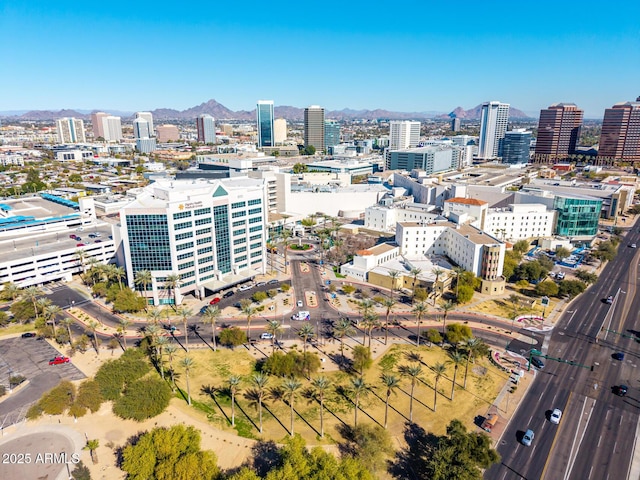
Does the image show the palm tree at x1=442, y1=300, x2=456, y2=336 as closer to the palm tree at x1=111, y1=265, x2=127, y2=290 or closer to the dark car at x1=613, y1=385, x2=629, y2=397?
the dark car at x1=613, y1=385, x2=629, y2=397

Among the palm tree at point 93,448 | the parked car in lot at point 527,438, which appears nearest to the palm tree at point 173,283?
the palm tree at point 93,448

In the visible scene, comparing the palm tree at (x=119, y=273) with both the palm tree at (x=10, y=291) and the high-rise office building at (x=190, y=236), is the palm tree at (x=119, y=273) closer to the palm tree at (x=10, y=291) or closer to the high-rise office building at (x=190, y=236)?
the high-rise office building at (x=190, y=236)

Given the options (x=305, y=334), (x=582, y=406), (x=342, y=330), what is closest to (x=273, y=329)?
(x=305, y=334)

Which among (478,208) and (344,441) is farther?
(478,208)

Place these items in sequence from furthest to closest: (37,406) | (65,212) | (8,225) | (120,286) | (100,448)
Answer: (65,212) < (8,225) < (120,286) < (37,406) < (100,448)

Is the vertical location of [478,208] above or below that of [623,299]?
above

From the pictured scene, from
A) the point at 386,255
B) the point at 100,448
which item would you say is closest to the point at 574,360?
the point at 386,255

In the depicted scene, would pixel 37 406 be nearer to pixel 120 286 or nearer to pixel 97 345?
pixel 97 345
